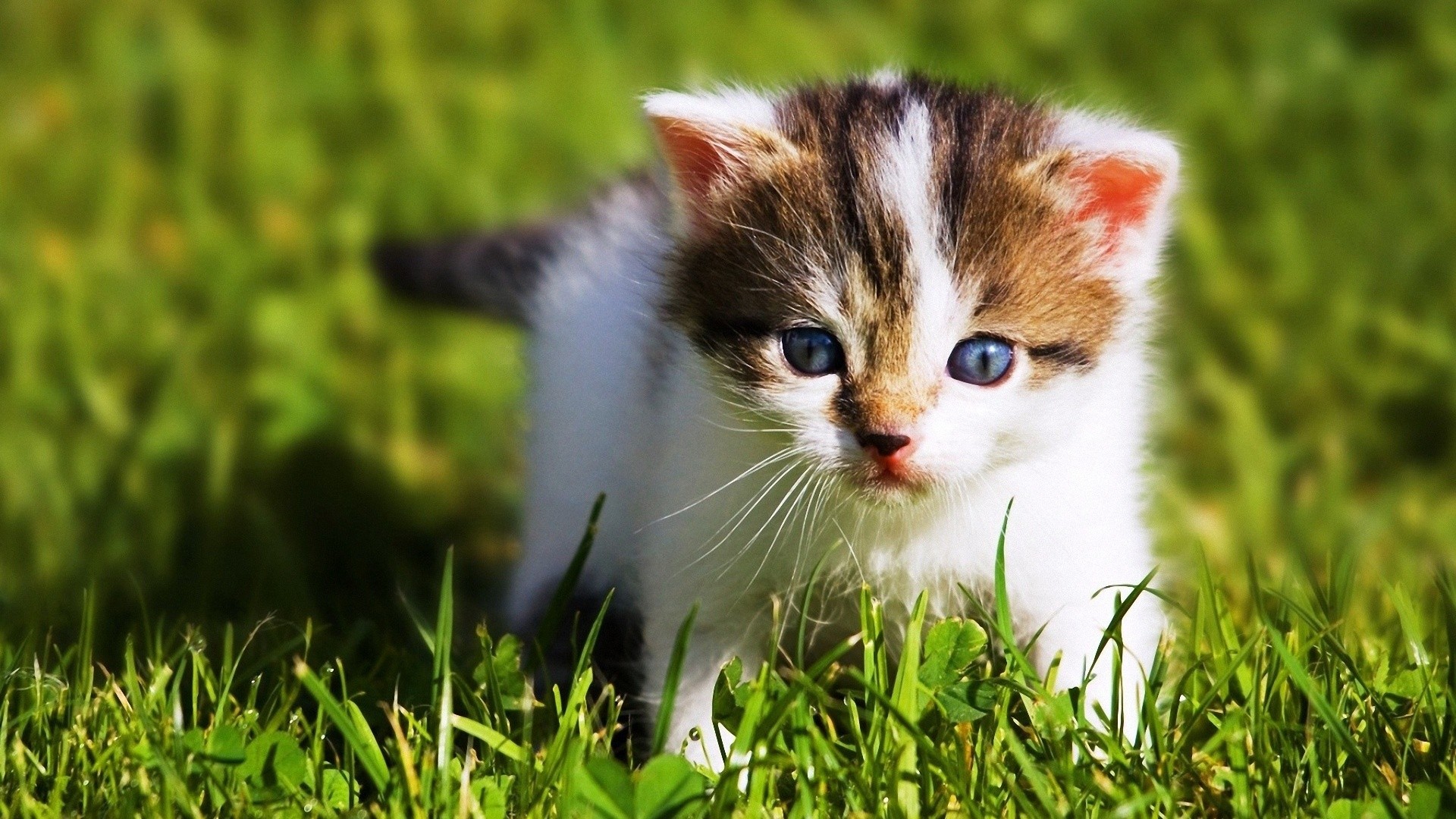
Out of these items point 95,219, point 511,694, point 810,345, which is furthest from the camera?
point 95,219

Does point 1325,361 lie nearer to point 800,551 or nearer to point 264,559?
point 800,551

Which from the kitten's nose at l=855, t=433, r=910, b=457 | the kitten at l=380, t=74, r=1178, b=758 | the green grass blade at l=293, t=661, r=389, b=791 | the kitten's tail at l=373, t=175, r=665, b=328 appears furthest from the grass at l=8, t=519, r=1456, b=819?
the kitten's tail at l=373, t=175, r=665, b=328

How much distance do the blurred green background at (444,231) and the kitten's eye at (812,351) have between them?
911 millimetres

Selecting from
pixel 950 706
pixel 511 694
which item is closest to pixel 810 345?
pixel 950 706

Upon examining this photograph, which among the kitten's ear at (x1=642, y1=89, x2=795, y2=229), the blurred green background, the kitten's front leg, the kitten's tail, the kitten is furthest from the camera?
the blurred green background

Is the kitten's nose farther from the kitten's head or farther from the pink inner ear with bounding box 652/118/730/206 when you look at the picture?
the pink inner ear with bounding box 652/118/730/206

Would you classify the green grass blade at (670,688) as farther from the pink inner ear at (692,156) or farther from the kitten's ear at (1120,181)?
the kitten's ear at (1120,181)

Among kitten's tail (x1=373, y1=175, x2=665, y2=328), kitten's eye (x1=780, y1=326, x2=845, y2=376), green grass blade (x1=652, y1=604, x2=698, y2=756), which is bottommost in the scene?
green grass blade (x1=652, y1=604, x2=698, y2=756)

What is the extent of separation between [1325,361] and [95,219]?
3895 millimetres

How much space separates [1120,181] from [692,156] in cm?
65

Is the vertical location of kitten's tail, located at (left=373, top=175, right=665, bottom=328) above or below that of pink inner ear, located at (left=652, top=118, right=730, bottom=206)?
below

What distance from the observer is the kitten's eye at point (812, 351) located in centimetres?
205

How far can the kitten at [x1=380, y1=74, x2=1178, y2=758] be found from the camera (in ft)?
6.61

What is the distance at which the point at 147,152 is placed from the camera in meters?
4.92
